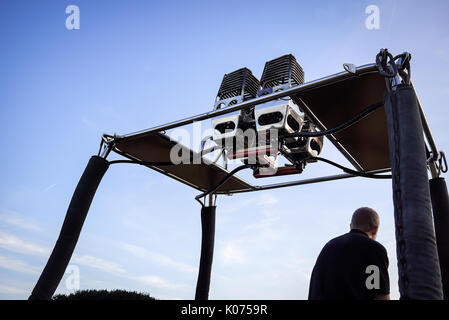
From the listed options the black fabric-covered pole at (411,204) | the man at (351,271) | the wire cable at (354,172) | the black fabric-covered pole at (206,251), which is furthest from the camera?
the black fabric-covered pole at (206,251)

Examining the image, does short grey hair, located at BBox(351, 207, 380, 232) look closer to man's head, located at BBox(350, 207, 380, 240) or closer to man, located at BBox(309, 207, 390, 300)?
man's head, located at BBox(350, 207, 380, 240)

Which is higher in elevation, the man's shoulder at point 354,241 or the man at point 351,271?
the man's shoulder at point 354,241

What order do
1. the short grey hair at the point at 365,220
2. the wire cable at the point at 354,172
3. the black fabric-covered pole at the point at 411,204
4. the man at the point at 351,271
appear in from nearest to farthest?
the black fabric-covered pole at the point at 411,204 < the man at the point at 351,271 < the short grey hair at the point at 365,220 < the wire cable at the point at 354,172

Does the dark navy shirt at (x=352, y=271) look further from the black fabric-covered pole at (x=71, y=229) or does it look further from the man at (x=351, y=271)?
the black fabric-covered pole at (x=71, y=229)

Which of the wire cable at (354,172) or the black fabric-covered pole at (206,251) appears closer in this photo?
the wire cable at (354,172)

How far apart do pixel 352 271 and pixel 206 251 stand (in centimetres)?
205

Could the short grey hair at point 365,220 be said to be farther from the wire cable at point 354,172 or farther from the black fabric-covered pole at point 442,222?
the wire cable at point 354,172

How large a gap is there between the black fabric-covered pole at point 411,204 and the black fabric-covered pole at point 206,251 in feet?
8.23

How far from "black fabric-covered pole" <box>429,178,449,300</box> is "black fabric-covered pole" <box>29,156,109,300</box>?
2191mm

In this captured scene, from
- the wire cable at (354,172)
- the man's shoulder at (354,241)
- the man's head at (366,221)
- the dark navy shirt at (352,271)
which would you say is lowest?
the dark navy shirt at (352,271)

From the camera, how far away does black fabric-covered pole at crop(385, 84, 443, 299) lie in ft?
4.11

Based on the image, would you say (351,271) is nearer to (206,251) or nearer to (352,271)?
(352,271)

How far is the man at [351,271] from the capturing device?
6.01 ft

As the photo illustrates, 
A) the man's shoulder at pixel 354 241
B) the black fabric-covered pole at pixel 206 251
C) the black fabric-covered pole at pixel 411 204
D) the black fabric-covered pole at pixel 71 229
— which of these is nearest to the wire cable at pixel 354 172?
the man's shoulder at pixel 354 241
